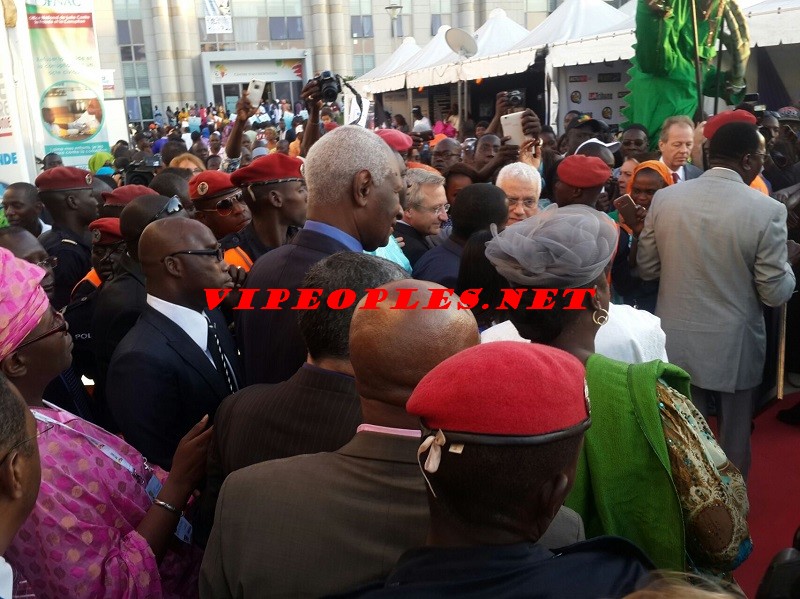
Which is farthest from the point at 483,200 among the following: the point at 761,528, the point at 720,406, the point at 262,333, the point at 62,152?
the point at 62,152

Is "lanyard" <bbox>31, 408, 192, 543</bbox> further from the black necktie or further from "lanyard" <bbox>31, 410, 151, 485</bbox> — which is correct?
the black necktie

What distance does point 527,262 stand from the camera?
2064 mm

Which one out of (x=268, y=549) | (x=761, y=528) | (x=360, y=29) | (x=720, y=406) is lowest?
(x=761, y=528)

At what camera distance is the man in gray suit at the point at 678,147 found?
5332mm

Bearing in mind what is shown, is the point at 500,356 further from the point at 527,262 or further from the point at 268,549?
the point at 527,262

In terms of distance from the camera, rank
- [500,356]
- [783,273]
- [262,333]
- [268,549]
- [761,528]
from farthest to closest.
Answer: [761,528], [783,273], [262,333], [268,549], [500,356]

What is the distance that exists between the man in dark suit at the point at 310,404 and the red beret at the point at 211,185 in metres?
2.40

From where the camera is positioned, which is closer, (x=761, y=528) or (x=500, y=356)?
(x=500, y=356)

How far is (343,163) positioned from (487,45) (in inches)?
520

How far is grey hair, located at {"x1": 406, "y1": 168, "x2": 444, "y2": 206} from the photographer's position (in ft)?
14.4

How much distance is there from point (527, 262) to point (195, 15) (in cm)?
3869

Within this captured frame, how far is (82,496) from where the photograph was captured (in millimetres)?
1732

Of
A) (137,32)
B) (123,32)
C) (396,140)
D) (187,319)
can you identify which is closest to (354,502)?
(187,319)

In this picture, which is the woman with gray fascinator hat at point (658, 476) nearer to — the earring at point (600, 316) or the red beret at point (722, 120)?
the earring at point (600, 316)
